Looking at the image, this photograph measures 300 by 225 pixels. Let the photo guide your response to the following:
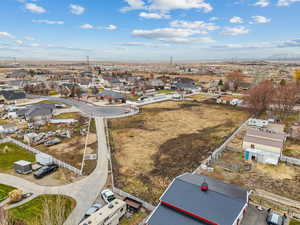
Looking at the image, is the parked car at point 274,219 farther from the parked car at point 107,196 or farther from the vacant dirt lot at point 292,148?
the vacant dirt lot at point 292,148

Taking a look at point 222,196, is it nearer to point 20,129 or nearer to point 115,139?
point 115,139

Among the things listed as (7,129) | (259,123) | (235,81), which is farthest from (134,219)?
(235,81)

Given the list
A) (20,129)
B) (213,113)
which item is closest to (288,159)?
(213,113)

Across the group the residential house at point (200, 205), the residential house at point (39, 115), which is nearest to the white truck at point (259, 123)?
the residential house at point (200, 205)

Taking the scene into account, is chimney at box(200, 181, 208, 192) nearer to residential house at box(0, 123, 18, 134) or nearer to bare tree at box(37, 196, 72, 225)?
bare tree at box(37, 196, 72, 225)

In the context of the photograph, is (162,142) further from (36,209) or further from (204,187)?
(36,209)
